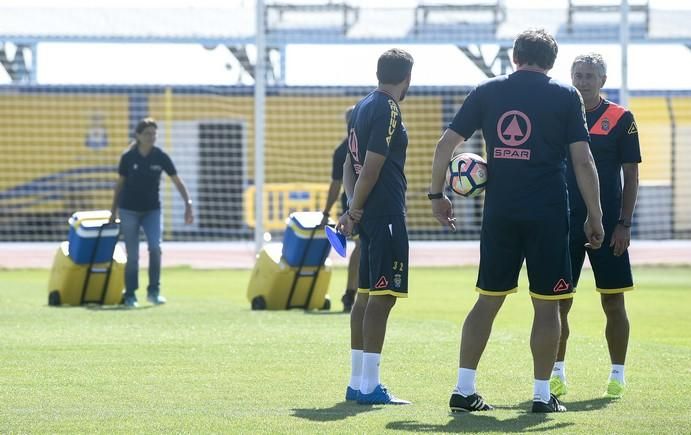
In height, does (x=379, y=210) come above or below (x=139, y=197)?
above

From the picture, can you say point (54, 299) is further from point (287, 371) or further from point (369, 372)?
point (369, 372)

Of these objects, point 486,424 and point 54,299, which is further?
point 54,299

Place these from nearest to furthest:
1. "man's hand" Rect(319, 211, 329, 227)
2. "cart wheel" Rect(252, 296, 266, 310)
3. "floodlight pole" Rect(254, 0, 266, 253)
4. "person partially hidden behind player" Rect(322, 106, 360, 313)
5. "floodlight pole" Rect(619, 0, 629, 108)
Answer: "person partially hidden behind player" Rect(322, 106, 360, 313), "man's hand" Rect(319, 211, 329, 227), "cart wheel" Rect(252, 296, 266, 310), "floodlight pole" Rect(254, 0, 266, 253), "floodlight pole" Rect(619, 0, 629, 108)

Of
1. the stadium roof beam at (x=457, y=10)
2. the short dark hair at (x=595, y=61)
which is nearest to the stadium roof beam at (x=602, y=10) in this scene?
the stadium roof beam at (x=457, y=10)

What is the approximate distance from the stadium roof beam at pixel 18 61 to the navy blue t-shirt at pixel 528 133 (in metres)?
20.9

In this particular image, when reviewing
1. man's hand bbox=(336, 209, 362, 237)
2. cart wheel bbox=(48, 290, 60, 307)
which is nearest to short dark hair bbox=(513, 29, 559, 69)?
man's hand bbox=(336, 209, 362, 237)

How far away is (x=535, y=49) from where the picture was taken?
714cm

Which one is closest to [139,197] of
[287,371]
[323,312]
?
[323,312]

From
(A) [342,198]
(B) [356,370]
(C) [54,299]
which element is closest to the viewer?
(B) [356,370]

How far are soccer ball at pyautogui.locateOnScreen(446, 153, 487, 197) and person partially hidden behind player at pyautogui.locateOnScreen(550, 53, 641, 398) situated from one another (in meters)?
1.01

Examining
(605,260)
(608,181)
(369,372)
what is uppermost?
(608,181)

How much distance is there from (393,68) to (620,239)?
170 centimetres

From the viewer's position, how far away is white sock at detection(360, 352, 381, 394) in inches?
301

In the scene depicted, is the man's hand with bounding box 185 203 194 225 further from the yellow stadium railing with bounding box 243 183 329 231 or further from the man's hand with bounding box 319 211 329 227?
the yellow stadium railing with bounding box 243 183 329 231
